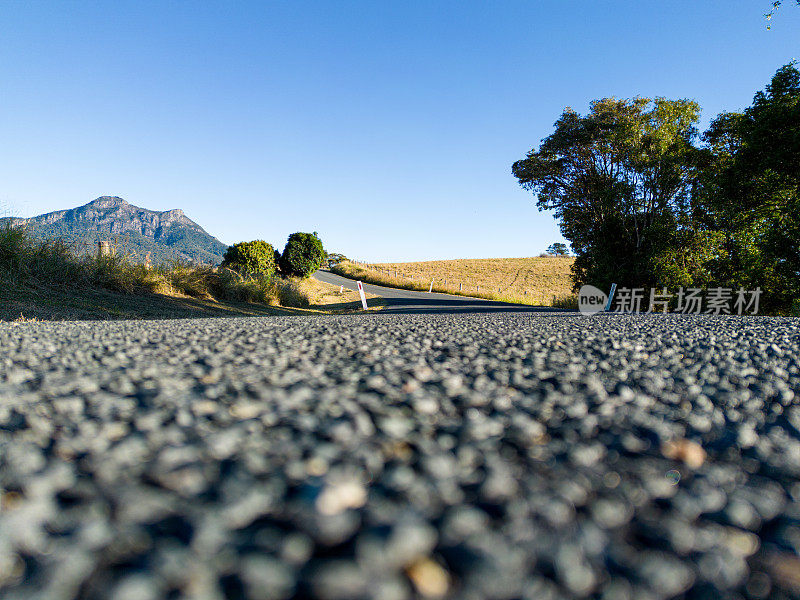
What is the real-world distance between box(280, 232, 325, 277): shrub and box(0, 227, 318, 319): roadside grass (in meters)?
19.8

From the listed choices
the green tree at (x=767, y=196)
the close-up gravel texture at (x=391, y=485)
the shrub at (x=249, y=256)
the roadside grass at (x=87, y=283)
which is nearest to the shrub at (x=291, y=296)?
the roadside grass at (x=87, y=283)

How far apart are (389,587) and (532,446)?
0.86 metres

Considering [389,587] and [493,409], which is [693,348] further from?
[389,587]

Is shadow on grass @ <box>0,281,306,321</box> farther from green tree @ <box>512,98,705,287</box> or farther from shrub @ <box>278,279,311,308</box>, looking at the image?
green tree @ <box>512,98,705,287</box>

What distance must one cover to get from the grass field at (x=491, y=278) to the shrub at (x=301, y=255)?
443cm

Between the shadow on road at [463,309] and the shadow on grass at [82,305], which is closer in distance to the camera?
the shadow on grass at [82,305]

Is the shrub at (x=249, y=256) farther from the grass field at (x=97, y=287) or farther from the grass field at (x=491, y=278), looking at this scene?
the grass field at (x=97, y=287)

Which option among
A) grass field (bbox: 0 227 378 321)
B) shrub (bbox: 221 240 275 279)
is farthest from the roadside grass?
shrub (bbox: 221 240 275 279)

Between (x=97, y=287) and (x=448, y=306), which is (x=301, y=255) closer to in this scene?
(x=448, y=306)

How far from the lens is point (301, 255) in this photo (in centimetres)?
3369

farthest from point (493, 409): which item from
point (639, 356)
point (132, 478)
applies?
point (639, 356)

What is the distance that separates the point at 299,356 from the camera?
2859 millimetres

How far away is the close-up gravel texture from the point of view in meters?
0.84

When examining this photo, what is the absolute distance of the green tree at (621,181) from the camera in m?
13.1
